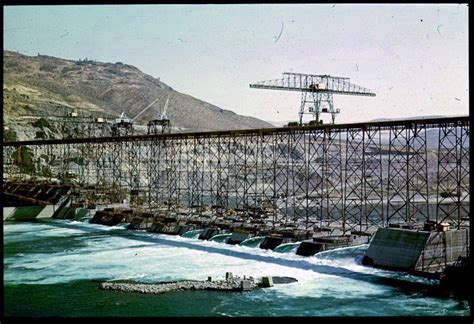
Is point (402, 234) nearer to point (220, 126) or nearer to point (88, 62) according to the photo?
point (220, 126)

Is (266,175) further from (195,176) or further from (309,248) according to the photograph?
(195,176)

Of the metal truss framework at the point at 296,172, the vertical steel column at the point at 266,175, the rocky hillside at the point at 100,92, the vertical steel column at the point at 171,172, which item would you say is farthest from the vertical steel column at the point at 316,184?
the rocky hillside at the point at 100,92

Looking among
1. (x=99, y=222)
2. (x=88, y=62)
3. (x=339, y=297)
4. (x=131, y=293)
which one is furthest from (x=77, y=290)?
(x=88, y=62)

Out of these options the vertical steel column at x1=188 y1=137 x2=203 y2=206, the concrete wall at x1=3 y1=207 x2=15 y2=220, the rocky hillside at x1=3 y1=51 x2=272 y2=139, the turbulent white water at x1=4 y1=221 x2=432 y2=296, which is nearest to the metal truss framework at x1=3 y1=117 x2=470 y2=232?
the vertical steel column at x1=188 y1=137 x2=203 y2=206

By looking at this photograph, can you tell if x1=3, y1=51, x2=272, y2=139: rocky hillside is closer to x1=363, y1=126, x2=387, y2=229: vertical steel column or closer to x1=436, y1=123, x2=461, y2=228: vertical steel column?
x1=363, y1=126, x2=387, y2=229: vertical steel column

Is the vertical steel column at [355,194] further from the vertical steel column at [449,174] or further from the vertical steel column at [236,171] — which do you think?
the vertical steel column at [236,171]
